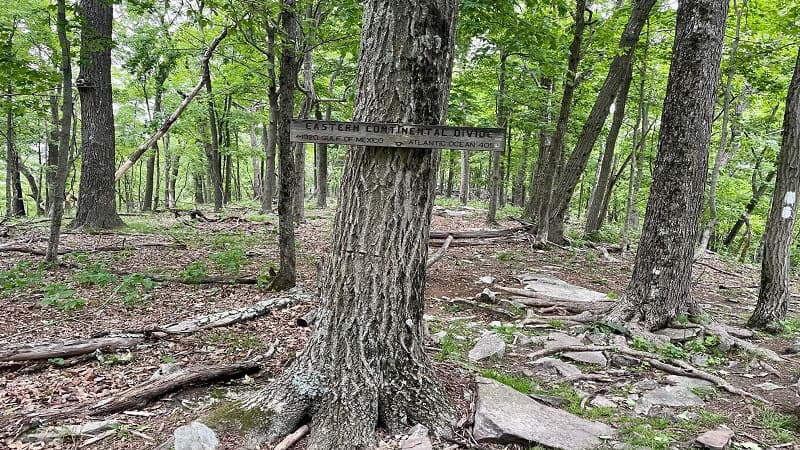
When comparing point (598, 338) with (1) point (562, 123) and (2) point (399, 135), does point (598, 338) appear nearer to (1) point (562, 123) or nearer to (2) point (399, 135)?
(2) point (399, 135)

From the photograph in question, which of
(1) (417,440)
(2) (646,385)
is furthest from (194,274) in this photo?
(2) (646,385)

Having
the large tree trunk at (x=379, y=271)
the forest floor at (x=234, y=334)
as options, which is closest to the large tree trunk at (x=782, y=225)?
the forest floor at (x=234, y=334)

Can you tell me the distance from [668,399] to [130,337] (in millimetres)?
5399

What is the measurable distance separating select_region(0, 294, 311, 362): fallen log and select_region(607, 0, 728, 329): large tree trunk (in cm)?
459

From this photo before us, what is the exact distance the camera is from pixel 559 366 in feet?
15.7

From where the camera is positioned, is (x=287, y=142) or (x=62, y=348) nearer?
(x=62, y=348)

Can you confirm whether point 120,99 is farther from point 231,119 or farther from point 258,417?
point 258,417

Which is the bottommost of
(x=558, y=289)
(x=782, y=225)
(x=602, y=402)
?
(x=602, y=402)

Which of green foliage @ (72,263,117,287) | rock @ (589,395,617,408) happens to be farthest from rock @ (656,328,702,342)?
green foliage @ (72,263,117,287)

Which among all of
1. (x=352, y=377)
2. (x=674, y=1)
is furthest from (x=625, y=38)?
(x=352, y=377)

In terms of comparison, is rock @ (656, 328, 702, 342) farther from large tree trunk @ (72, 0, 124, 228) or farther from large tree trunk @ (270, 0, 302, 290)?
large tree trunk @ (72, 0, 124, 228)

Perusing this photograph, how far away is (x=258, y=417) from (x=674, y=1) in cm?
1330

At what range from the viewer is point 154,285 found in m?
6.78

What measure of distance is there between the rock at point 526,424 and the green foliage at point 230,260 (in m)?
5.34
